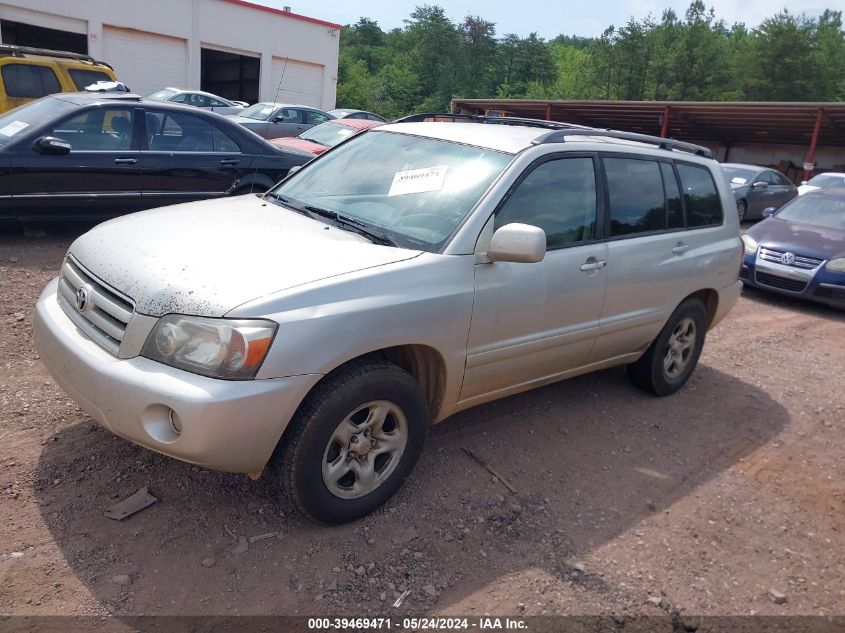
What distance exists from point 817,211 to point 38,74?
11580mm

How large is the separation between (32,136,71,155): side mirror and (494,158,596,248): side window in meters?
5.11

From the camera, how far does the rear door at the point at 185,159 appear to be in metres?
7.50

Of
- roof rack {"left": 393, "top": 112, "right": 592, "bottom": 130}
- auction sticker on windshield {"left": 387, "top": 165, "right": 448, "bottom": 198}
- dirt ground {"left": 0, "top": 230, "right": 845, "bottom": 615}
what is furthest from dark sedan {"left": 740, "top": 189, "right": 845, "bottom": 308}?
auction sticker on windshield {"left": 387, "top": 165, "right": 448, "bottom": 198}

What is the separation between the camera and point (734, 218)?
541 cm

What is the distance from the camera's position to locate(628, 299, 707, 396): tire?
4.97 metres

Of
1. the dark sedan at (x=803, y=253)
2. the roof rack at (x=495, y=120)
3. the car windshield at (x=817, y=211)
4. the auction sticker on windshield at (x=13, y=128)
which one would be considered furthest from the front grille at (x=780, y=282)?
the auction sticker on windshield at (x=13, y=128)

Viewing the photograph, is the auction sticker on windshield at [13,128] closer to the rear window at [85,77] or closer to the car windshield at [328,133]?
the rear window at [85,77]

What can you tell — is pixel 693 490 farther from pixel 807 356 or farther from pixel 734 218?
pixel 807 356

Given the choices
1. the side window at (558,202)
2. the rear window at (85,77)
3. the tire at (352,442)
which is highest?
the rear window at (85,77)

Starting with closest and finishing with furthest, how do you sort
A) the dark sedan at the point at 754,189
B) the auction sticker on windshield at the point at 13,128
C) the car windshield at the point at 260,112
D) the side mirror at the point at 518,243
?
1. the side mirror at the point at 518,243
2. the auction sticker on windshield at the point at 13,128
3. the dark sedan at the point at 754,189
4. the car windshield at the point at 260,112

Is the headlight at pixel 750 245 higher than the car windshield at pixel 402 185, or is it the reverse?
the car windshield at pixel 402 185

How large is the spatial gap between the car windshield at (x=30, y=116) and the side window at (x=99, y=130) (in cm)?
15

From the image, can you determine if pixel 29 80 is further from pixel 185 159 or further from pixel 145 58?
pixel 145 58

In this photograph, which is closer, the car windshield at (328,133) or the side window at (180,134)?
the side window at (180,134)
